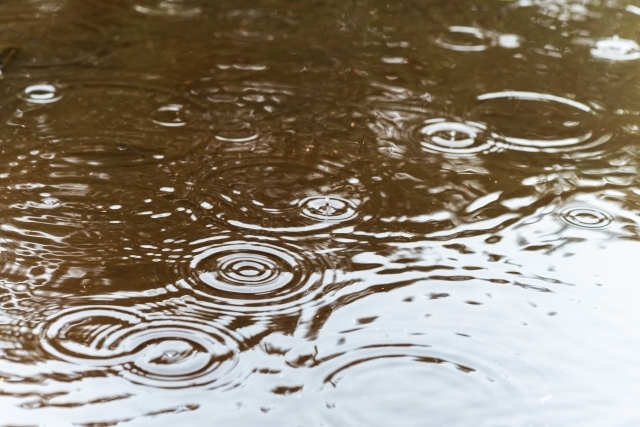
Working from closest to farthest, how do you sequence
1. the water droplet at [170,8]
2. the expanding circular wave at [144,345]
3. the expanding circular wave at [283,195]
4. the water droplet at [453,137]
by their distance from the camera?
1. the expanding circular wave at [144,345]
2. the expanding circular wave at [283,195]
3. the water droplet at [453,137]
4. the water droplet at [170,8]

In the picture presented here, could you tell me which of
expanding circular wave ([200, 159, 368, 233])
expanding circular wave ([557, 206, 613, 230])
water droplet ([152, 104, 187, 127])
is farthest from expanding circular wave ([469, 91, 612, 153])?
water droplet ([152, 104, 187, 127])

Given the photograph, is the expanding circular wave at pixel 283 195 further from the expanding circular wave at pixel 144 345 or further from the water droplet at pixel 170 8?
the water droplet at pixel 170 8

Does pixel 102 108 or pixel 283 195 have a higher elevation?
pixel 102 108

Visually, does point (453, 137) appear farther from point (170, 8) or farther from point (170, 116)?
point (170, 8)

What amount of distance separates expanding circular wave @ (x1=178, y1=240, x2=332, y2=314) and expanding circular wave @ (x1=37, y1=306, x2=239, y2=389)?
0.35 feet

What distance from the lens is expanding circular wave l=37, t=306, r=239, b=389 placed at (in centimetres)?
155

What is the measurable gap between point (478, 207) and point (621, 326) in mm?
534

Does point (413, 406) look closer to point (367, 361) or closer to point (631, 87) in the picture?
point (367, 361)

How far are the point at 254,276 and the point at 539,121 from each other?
4.12ft

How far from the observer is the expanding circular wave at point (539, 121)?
2404mm

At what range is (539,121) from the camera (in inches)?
98.8

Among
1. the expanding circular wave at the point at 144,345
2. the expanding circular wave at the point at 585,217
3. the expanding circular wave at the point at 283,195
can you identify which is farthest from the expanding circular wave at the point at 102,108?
the expanding circular wave at the point at 585,217

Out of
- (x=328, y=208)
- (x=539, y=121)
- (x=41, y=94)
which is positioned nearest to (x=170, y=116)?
(x=41, y=94)

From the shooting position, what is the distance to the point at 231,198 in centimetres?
209
